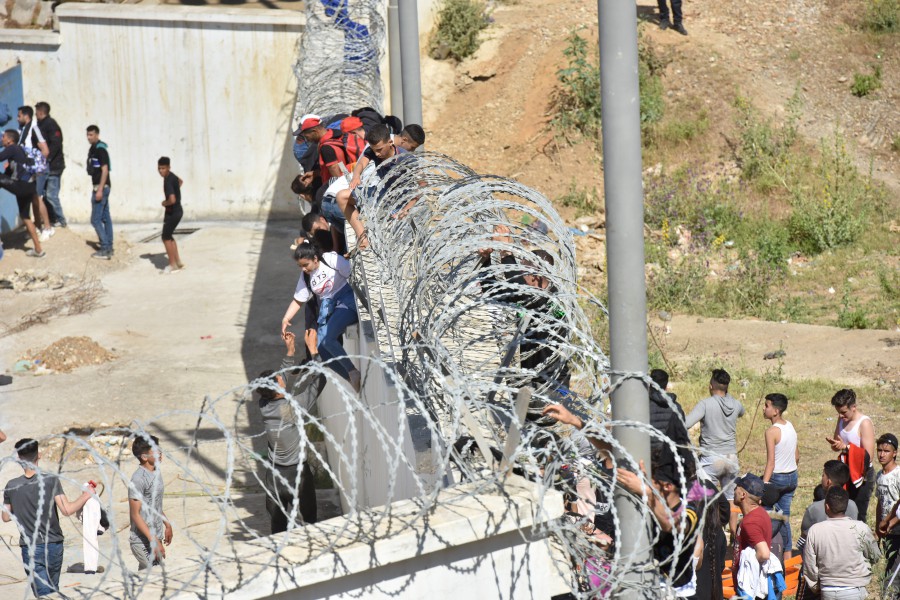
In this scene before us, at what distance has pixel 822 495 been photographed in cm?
675

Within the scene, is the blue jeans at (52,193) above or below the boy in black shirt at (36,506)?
above

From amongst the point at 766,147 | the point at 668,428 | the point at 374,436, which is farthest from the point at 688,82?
the point at 374,436

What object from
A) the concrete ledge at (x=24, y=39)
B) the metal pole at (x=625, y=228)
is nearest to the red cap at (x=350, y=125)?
the metal pole at (x=625, y=228)

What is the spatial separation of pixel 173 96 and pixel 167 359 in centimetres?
652

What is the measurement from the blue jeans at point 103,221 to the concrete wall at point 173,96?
1.92m

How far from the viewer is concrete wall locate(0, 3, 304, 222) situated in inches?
659

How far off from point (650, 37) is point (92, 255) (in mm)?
9204

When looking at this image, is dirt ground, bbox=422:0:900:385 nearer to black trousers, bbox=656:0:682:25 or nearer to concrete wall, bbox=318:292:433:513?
black trousers, bbox=656:0:682:25

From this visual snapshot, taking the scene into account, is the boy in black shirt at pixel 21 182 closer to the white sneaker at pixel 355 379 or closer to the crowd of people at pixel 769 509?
the white sneaker at pixel 355 379

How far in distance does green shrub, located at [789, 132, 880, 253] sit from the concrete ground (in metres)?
6.57

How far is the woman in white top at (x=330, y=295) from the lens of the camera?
306 inches

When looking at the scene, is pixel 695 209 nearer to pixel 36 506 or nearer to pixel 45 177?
pixel 45 177

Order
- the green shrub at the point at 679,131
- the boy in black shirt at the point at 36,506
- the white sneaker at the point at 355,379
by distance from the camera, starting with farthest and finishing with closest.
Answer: the green shrub at the point at 679,131 < the white sneaker at the point at 355,379 < the boy in black shirt at the point at 36,506

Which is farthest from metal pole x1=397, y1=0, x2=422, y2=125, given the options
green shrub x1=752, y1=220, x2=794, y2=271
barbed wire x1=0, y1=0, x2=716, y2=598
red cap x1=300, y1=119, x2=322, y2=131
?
green shrub x1=752, y1=220, x2=794, y2=271
